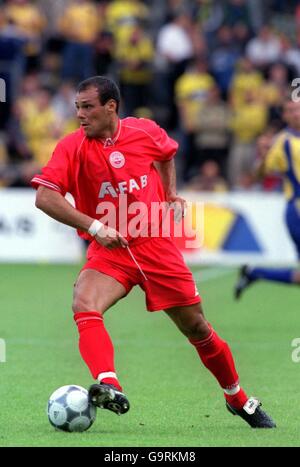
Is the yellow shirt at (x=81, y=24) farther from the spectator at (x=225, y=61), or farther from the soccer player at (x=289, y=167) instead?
the soccer player at (x=289, y=167)

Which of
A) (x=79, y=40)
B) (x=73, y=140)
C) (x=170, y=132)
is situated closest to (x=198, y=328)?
(x=73, y=140)

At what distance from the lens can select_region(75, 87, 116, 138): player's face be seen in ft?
22.0

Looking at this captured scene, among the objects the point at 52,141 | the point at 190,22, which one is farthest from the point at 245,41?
the point at 52,141

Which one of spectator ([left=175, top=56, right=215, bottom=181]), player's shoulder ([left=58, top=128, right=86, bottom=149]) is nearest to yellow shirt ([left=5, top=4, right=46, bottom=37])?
spectator ([left=175, top=56, right=215, bottom=181])

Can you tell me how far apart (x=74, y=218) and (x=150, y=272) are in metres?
0.62

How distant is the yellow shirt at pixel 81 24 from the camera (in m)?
22.1

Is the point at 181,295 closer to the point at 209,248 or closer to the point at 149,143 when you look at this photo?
the point at 149,143

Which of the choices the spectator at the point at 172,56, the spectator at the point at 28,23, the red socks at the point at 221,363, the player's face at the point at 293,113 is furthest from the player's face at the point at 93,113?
the spectator at the point at 28,23

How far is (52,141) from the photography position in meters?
20.2

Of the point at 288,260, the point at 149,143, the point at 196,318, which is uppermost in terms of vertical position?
the point at 149,143

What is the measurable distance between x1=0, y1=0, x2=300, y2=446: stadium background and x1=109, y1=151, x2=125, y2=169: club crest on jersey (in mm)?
3022

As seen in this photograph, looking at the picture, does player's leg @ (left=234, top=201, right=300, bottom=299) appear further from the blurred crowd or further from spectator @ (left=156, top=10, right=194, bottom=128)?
spectator @ (left=156, top=10, right=194, bottom=128)

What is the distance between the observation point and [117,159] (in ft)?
22.6

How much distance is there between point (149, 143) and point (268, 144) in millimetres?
4614
